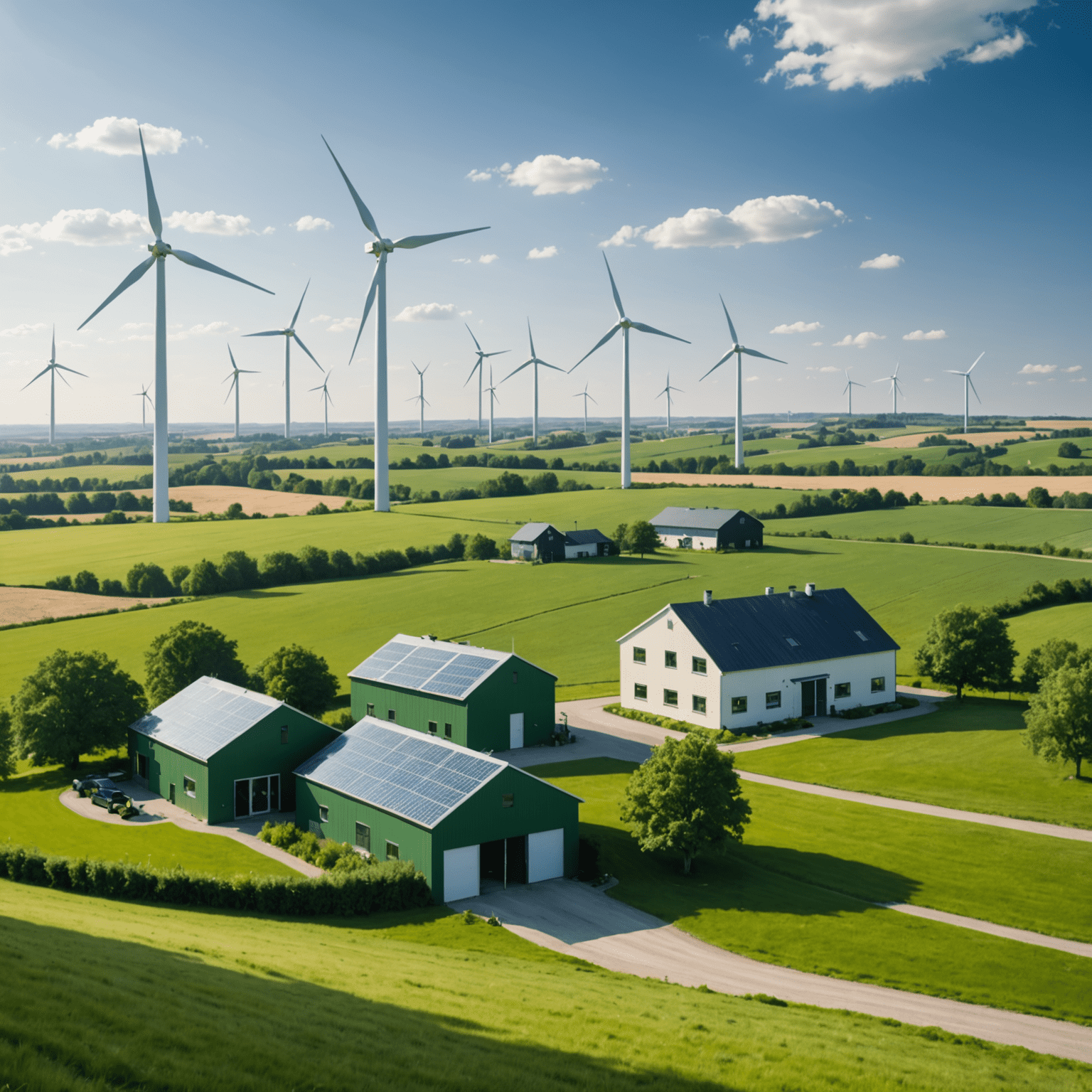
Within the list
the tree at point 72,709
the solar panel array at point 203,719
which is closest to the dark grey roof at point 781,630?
the solar panel array at point 203,719

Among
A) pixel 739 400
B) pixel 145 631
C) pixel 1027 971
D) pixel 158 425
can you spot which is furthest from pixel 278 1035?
pixel 739 400

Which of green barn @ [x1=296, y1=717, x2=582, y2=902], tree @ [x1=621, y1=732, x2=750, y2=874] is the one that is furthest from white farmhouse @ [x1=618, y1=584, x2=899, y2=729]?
green barn @ [x1=296, y1=717, x2=582, y2=902]

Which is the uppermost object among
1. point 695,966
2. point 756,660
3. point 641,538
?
point 641,538

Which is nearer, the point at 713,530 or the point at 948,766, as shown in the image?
the point at 948,766

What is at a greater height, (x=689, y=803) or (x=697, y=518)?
(x=697, y=518)

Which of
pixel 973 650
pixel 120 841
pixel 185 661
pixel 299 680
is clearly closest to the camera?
pixel 120 841

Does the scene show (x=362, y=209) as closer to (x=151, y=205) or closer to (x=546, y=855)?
(x=151, y=205)

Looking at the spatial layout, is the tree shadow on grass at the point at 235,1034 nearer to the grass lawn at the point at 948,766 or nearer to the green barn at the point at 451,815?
the green barn at the point at 451,815

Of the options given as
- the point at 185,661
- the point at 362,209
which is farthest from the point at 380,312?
the point at 185,661

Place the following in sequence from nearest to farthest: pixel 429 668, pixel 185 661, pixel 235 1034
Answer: pixel 235 1034, pixel 429 668, pixel 185 661
